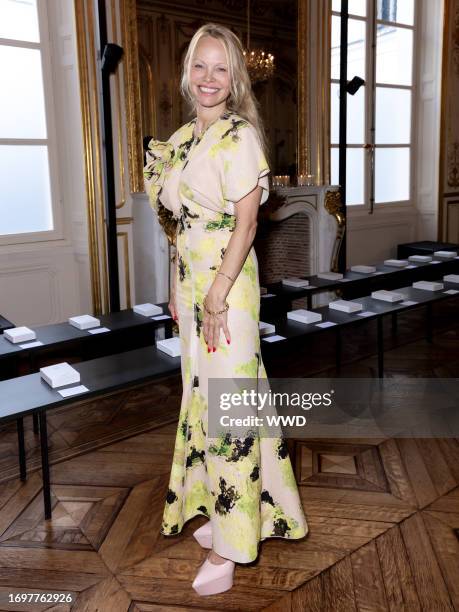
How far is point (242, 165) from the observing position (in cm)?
160

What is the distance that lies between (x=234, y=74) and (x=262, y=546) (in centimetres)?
147

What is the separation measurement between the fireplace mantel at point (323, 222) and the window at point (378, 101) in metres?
0.49

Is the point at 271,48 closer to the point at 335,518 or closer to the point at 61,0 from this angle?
the point at 61,0

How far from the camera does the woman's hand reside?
1649 mm

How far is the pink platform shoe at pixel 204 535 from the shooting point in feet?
6.80

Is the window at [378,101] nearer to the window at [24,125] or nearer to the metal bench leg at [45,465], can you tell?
the window at [24,125]

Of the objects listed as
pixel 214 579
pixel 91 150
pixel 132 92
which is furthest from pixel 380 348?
pixel 132 92

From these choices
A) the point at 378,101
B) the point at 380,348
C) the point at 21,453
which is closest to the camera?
the point at 21,453

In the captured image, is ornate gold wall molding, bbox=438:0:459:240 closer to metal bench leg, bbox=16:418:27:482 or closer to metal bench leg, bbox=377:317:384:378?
metal bench leg, bbox=377:317:384:378

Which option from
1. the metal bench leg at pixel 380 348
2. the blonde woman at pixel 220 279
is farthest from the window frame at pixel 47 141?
the blonde woman at pixel 220 279

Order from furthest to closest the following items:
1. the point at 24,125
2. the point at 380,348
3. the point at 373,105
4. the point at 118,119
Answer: the point at 373,105
the point at 118,119
the point at 24,125
the point at 380,348

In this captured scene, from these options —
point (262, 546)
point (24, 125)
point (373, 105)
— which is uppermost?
point (373, 105)

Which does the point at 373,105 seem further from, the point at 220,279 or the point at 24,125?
the point at 220,279

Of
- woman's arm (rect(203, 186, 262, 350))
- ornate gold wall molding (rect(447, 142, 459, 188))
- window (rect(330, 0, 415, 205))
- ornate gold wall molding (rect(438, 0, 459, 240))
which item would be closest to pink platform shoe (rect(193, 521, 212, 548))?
woman's arm (rect(203, 186, 262, 350))
